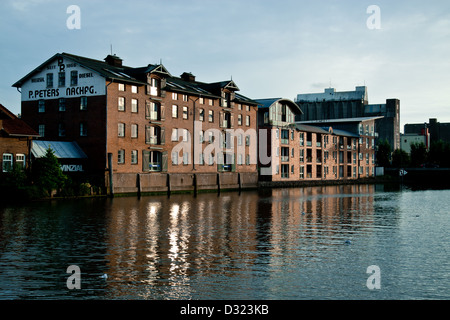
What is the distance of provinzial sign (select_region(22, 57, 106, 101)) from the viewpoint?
193 ft

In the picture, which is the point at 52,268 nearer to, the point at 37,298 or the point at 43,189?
the point at 37,298

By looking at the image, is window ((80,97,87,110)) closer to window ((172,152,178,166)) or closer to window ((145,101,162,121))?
window ((145,101,162,121))

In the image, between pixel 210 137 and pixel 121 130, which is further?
pixel 210 137

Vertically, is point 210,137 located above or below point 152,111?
below

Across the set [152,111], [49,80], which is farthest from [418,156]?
[49,80]

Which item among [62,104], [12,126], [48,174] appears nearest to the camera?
[48,174]

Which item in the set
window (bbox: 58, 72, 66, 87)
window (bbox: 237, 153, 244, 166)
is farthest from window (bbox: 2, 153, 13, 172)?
window (bbox: 237, 153, 244, 166)

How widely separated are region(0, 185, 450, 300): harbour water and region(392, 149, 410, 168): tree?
11883 cm

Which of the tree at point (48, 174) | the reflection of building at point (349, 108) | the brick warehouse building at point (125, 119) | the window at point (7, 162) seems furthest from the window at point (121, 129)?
the reflection of building at point (349, 108)

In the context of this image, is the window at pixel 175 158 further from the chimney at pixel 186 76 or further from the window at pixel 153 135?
the chimney at pixel 186 76

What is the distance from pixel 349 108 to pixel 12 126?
12429 cm

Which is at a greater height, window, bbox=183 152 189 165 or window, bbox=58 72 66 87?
window, bbox=58 72 66 87

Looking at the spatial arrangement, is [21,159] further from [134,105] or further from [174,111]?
[174,111]

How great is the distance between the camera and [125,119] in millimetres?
60469
